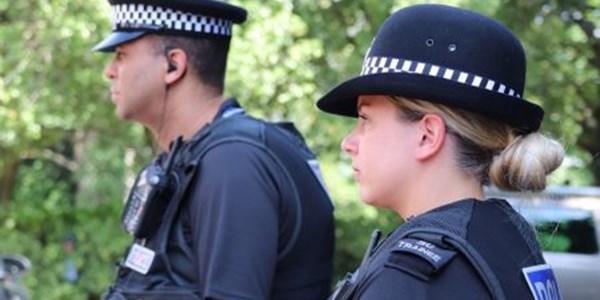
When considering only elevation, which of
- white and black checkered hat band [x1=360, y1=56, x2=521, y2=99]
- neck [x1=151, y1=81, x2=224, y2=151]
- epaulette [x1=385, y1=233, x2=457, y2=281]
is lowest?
neck [x1=151, y1=81, x2=224, y2=151]

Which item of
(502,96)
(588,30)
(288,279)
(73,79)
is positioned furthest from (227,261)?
(73,79)

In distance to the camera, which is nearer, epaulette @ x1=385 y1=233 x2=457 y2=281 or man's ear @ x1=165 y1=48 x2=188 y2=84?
epaulette @ x1=385 y1=233 x2=457 y2=281

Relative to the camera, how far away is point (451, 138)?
183 centimetres

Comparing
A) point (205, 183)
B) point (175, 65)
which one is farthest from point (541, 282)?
point (175, 65)

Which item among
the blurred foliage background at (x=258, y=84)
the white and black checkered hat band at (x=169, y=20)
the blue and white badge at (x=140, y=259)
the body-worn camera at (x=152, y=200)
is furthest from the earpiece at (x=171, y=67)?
the blurred foliage background at (x=258, y=84)

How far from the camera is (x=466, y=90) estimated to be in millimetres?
1806

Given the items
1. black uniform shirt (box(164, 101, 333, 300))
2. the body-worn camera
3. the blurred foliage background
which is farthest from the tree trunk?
black uniform shirt (box(164, 101, 333, 300))

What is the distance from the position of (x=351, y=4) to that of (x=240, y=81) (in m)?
1.21

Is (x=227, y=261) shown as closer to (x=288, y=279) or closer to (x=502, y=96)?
(x=288, y=279)

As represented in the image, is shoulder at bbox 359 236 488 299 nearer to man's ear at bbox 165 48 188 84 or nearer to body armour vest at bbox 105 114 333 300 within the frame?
body armour vest at bbox 105 114 333 300

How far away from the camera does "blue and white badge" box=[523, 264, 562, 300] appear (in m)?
1.77

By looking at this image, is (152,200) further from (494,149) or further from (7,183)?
(7,183)

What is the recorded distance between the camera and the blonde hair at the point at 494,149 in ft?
6.00

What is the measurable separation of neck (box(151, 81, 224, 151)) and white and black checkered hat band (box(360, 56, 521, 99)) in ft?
4.59
